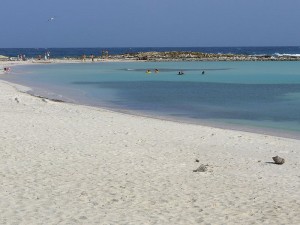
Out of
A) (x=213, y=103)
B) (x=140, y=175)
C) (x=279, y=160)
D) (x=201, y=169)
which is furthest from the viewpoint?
(x=213, y=103)

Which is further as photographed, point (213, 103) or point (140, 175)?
point (213, 103)

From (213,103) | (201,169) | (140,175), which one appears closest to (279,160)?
(201,169)

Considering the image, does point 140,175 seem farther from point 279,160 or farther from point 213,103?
point 213,103

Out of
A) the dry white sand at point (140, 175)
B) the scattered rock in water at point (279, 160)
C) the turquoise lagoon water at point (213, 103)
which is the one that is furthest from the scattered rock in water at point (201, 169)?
the turquoise lagoon water at point (213, 103)

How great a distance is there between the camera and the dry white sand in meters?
7.99

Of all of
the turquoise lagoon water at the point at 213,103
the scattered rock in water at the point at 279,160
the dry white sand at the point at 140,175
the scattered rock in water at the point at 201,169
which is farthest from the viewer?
the turquoise lagoon water at the point at 213,103

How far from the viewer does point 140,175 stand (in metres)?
10.5

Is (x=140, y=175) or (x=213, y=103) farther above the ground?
(x=140, y=175)

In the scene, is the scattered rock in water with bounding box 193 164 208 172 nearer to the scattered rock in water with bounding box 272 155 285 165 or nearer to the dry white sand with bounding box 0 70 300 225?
the dry white sand with bounding box 0 70 300 225

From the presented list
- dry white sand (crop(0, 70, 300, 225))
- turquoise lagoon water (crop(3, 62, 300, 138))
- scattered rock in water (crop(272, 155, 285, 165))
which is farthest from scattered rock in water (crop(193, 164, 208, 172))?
turquoise lagoon water (crop(3, 62, 300, 138))

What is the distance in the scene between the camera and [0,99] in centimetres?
2400

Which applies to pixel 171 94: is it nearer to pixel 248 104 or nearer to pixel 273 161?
pixel 248 104

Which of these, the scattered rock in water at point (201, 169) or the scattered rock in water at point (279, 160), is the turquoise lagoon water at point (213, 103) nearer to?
the scattered rock in water at point (279, 160)

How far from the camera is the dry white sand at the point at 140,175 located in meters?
7.99
